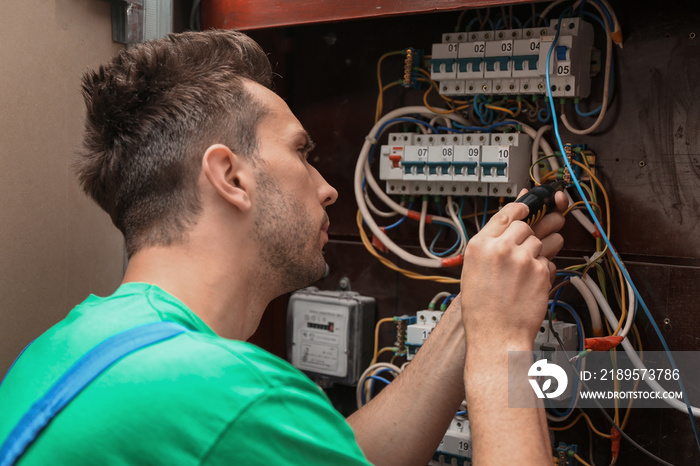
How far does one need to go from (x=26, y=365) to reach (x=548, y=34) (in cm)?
116

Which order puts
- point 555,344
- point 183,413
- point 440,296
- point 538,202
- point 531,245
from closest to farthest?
1. point 183,413
2. point 531,245
3. point 538,202
4. point 555,344
5. point 440,296

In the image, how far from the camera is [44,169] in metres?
1.40

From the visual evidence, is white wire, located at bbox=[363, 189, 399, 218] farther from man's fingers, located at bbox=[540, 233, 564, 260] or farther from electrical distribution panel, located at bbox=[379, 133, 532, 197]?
man's fingers, located at bbox=[540, 233, 564, 260]

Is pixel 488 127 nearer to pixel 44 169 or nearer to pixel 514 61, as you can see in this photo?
Result: pixel 514 61

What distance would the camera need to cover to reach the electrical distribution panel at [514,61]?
1420mm

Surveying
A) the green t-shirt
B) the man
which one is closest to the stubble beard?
the man

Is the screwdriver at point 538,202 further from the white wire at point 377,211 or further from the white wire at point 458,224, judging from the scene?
the white wire at point 377,211

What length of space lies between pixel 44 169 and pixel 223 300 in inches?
25.1

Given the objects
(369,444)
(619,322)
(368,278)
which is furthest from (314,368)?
(619,322)

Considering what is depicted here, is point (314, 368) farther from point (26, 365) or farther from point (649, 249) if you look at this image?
point (26, 365)

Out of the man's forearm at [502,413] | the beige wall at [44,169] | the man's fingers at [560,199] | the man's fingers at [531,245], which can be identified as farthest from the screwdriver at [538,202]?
the beige wall at [44,169]

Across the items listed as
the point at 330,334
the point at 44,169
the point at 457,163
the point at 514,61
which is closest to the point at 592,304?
the point at 457,163

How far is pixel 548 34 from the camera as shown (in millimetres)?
1440

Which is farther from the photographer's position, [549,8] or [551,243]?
[549,8]
